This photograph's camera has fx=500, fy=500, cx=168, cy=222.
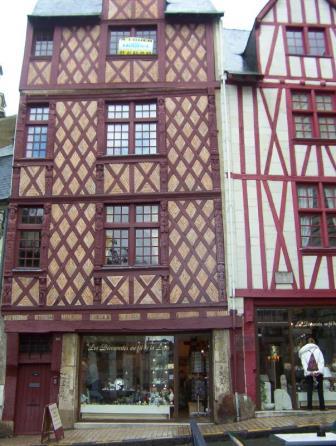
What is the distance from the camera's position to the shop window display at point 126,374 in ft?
37.7

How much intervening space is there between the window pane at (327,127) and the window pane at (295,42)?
77.9 inches

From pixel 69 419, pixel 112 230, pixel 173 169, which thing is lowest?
pixel 69 419

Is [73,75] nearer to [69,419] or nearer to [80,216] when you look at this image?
[80,216]

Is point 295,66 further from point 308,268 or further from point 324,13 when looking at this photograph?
point 308,268

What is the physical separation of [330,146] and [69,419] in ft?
29.7

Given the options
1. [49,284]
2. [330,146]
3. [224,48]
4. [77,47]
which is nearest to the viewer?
[49,284]

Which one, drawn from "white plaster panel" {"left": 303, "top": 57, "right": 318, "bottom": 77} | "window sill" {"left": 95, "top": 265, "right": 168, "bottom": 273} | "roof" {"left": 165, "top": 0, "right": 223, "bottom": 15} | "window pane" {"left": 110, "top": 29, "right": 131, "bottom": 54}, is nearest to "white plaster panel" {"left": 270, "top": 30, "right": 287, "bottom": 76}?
"white plaster panel" {"left": 303, "top": 57, "right": 318, "bottom": 77}

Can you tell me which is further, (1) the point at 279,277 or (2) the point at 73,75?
(2) the point at 73,75

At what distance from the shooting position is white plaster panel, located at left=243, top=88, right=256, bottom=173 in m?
12.5

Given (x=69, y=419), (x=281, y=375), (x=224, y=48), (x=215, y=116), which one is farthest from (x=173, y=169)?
(x=69, y=419)

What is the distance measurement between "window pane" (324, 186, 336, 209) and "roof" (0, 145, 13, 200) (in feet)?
26.2

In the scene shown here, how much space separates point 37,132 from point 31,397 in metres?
6.62

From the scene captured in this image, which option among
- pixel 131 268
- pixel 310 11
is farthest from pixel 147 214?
pixel 310 11

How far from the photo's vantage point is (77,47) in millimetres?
13742
